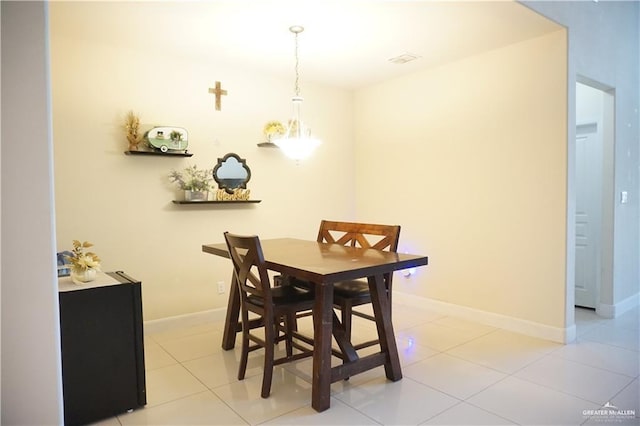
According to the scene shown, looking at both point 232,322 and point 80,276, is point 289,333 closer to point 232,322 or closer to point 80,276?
point 232,322

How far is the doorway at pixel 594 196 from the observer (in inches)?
146

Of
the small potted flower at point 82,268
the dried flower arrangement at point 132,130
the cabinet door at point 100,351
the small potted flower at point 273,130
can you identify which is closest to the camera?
the cabinet door at point 100,351

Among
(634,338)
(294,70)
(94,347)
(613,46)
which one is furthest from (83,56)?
(634,338)

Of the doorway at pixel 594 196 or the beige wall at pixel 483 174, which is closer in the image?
the beige wall at pixel 483 174

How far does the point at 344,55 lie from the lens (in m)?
3.63

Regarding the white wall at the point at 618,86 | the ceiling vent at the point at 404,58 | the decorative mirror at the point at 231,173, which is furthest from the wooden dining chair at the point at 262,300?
the ceiling vent at the point at 404,58

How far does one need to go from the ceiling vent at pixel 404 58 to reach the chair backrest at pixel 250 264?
2304 millimetres

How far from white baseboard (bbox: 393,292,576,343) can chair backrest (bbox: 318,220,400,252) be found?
1.22 meters

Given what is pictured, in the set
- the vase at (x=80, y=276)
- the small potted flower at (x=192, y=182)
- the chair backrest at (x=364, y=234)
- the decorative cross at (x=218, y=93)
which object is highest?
the decorative cross at (x=218, y=93)

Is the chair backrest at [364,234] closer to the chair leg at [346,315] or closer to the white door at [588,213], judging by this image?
the chair leg at [346,315]

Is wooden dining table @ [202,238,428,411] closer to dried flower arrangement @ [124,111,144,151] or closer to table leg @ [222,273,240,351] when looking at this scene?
table leg @ [222,273,240,351]

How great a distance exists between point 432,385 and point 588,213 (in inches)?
111

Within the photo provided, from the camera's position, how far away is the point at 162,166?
3.52 m

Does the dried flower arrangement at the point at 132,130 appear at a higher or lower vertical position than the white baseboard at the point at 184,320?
higher
